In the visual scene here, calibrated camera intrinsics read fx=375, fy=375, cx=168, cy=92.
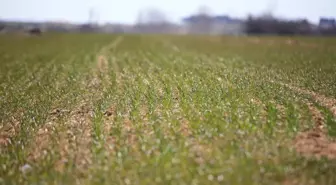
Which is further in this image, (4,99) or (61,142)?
(4,99)

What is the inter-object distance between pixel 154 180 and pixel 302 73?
17372mm

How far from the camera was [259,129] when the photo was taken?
10773mm

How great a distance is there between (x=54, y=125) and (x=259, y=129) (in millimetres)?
6679

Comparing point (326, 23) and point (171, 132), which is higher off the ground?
point (171, 132)

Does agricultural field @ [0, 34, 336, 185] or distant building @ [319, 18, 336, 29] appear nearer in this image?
agricultural field @ [0, 34, 336, 185]

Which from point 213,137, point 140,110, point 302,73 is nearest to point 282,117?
point 213,137

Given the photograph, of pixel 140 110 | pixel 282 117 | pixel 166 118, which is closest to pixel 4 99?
pixel 140 110

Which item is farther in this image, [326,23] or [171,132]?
[326,23]

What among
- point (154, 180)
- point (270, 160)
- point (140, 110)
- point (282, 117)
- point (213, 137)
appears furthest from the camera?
point (140, 110)

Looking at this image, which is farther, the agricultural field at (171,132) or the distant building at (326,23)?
the distant building at (326,23)

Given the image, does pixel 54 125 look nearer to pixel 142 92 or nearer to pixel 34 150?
pixel 34 150

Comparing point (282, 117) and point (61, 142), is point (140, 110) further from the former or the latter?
point (282, 117)

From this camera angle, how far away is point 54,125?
12578 mm

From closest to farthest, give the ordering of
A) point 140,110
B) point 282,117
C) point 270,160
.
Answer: point 270,160 → point 282,117 → point 140,110
